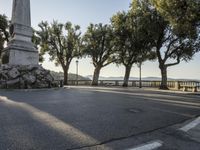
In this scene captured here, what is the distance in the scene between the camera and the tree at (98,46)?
34562 mm

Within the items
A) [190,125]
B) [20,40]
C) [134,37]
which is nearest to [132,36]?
[134,37]

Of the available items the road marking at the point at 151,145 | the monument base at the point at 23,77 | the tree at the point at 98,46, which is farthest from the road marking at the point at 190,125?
the tree at the point at 98,46

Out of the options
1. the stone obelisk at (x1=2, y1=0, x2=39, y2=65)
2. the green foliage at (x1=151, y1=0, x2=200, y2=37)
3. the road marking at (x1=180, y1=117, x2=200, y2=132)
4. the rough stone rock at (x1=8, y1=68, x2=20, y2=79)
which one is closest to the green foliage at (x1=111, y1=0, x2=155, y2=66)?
the green foliage at (x1=151, y1=0, x2=200, y2=37)

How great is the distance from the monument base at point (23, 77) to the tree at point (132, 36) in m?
13.8

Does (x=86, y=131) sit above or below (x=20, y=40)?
below

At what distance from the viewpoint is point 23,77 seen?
14.4m

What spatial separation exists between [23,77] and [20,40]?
392 cm

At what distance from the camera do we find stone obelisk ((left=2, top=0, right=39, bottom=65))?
53.0 feet

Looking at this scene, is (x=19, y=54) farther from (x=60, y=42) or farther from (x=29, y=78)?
(x=60, y=42)

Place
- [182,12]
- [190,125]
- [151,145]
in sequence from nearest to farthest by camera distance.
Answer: [151,145]
[190,125]
[182,12]

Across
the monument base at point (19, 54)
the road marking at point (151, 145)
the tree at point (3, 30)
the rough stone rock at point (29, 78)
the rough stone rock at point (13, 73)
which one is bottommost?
the road marking at point (151, 145)

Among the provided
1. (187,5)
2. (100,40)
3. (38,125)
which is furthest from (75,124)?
(100,40)

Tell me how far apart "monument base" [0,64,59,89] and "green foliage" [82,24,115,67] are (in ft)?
63.9

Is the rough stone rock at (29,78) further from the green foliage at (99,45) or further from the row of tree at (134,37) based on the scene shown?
the green foliage at (99,45)
